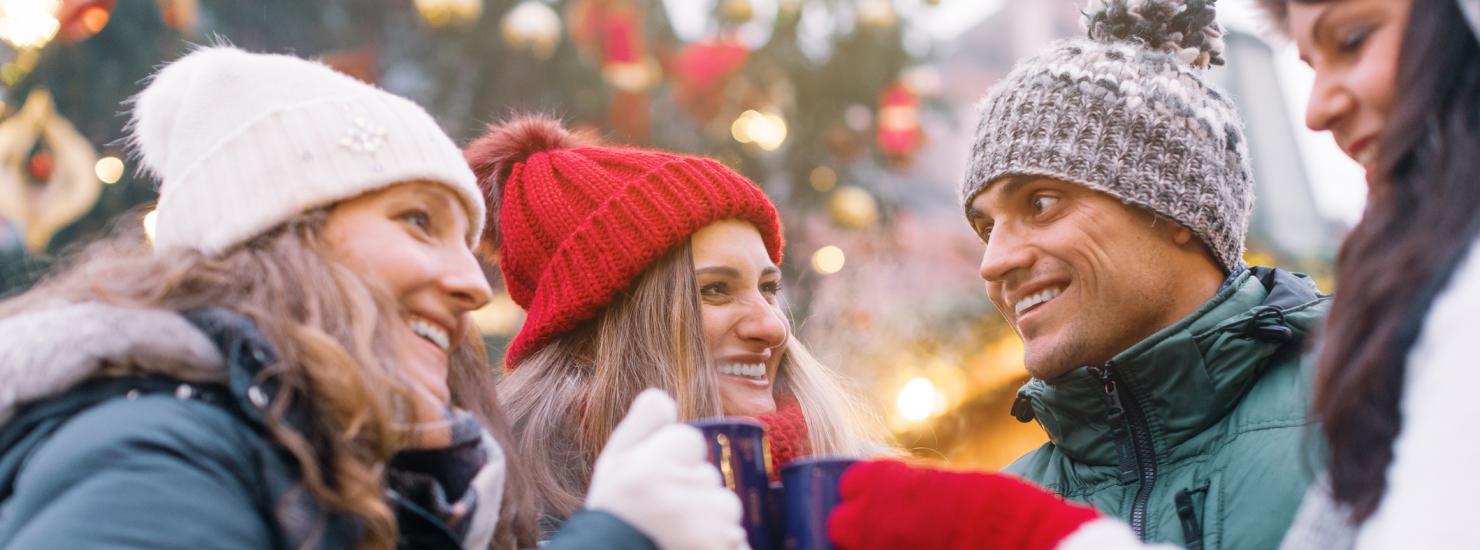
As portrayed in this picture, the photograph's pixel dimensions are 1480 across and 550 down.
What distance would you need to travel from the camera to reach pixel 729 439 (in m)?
1.95

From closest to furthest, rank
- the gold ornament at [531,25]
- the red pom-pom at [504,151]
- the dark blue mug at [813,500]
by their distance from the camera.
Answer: the dark blue mug at [813,500], the red pom-pom at [504,151], the gold ornament at [531,25]

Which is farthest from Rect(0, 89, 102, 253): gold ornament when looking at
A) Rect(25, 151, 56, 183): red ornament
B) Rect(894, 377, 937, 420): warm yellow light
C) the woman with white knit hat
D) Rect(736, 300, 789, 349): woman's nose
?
Rect(894, 377, 937, 420): warm yellow light

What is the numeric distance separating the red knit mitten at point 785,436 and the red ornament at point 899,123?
14.8 feet

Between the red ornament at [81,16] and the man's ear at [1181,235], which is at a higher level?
the red ornament at [81,16]

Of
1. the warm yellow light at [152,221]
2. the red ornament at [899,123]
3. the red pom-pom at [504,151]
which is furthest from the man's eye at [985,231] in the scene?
the red ornament at [899,123]

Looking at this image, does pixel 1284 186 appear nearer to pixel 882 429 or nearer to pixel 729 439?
pixel 882 429

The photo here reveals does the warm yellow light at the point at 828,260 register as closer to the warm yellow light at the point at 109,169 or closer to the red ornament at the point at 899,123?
the red ornament at the point at 899,123

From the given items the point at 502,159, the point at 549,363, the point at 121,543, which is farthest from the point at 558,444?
the point at 121,543

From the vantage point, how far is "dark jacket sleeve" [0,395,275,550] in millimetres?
1614

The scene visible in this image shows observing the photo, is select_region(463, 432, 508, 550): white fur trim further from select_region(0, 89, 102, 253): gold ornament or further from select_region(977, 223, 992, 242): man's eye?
select_region(0, 89, 102, 253): gold ornament

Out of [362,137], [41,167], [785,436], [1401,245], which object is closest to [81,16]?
[41,167]

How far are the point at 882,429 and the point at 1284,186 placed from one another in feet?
39.2

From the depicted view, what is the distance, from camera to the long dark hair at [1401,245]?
4.94 ft

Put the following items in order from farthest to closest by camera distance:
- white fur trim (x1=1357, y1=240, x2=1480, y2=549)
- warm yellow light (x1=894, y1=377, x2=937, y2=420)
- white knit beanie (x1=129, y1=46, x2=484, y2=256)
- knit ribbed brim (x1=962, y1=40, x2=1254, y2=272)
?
warm yellow light (x1=894, y1=377, x2=937, y2=420), knit ribbed brim (x1=962, y1=40, x2=1254, y2=272), white knit beanie (x1=129, y1=46, x2=484, y2=256), white fur trim (x1=1357, y1=240, x2=1480, y2=549)
